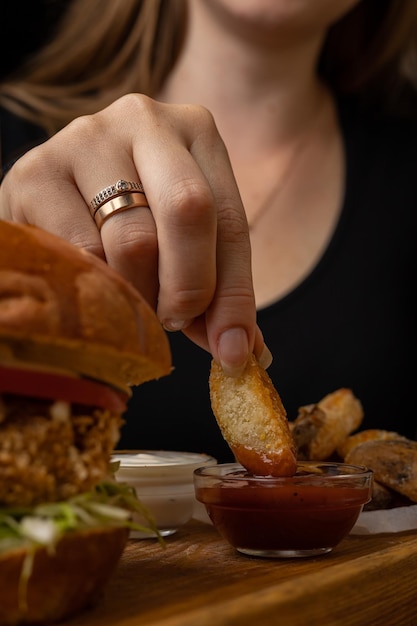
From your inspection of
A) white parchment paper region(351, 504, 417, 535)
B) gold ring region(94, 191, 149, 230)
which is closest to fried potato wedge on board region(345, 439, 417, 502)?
white parchment paper region(351, 504, 417, 535)

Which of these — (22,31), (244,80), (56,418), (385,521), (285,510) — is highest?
(22,31)

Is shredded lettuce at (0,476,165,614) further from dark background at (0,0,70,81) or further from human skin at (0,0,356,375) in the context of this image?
dark background at (0,0,70,81)

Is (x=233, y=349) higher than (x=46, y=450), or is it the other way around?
(x=233, y=349)

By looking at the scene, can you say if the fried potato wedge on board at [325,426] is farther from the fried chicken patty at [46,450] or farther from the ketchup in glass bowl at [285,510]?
the fried chicken patty at [46,450]

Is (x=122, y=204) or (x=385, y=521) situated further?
(x=385, y=521)

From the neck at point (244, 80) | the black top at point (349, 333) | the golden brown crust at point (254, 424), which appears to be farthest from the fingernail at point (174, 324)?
the neck at point (244, 80)

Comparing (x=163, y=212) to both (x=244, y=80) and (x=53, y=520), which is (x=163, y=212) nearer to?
(x=53, y=520)

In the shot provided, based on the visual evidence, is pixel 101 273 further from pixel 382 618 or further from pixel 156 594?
pixel 382 618

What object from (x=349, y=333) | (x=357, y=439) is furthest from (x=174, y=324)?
(x=349, y=333)

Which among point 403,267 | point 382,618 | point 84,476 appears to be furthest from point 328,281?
point 84,476
